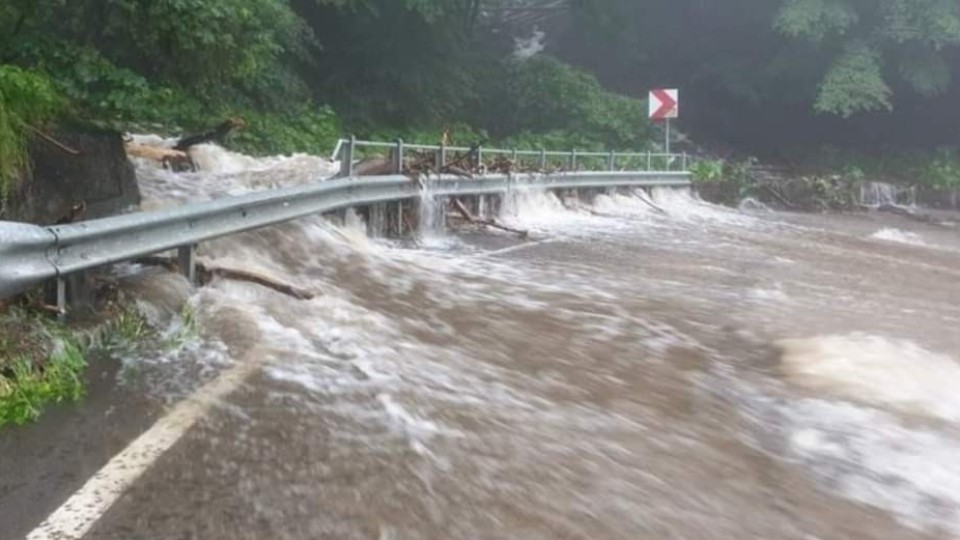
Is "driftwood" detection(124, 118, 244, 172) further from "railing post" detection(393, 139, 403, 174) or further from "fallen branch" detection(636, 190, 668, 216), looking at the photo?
"fallen branch" detection(636, 190, 668, 216)

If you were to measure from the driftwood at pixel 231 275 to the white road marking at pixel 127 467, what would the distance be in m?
1.53

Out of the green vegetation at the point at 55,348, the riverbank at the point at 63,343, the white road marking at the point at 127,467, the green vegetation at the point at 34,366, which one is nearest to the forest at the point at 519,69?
the riverbank at the point at 63,343

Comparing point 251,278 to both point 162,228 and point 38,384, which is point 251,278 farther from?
point 38,384

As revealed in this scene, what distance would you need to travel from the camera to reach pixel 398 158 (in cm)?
1127

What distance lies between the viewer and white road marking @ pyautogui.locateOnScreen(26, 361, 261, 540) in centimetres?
307

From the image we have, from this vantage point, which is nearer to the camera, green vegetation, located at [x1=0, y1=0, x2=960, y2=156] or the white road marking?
the white road marking

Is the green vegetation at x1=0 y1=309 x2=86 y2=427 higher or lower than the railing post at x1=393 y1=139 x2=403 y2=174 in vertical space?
lower

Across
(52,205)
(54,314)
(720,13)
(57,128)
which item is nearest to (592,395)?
(54,314)

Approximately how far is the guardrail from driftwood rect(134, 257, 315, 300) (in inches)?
3.0

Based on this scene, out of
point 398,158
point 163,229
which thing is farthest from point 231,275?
point 398,158

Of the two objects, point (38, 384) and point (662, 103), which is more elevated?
point (662, 103)

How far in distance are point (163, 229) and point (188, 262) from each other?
0.37 m

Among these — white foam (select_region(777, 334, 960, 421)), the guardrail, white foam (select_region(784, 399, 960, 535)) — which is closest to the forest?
the guardrail

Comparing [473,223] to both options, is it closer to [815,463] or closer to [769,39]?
[815,463]
